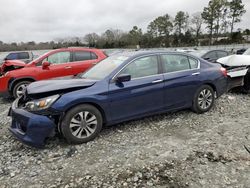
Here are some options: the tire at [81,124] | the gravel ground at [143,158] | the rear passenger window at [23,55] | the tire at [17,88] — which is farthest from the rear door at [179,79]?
the rear passenger window at [23,55]

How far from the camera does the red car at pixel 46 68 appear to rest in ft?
25.4

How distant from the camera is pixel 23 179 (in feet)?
11.5

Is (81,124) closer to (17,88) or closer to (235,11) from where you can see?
(17,88)

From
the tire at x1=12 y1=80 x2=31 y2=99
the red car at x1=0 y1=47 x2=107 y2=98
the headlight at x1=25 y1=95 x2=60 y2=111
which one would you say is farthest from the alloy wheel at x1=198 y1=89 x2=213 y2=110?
the tire at x1=12 y1=80 x2=31 y2=99

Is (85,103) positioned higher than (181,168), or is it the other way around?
(85,103)

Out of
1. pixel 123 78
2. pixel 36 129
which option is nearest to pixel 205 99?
pixel 123 78

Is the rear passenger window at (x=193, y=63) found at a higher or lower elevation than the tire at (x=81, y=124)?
higher

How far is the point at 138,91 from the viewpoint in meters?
4.84

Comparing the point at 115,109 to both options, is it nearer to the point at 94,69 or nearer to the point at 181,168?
the point at 94,69

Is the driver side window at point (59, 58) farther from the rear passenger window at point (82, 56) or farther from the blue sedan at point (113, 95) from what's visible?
the blue sedan at point (113, 95)

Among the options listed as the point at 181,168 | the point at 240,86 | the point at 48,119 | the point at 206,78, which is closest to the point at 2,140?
the point at 48,119

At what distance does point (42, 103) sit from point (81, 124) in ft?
2.30

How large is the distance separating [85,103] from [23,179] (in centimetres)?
148

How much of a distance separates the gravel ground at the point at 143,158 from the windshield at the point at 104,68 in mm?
1049
